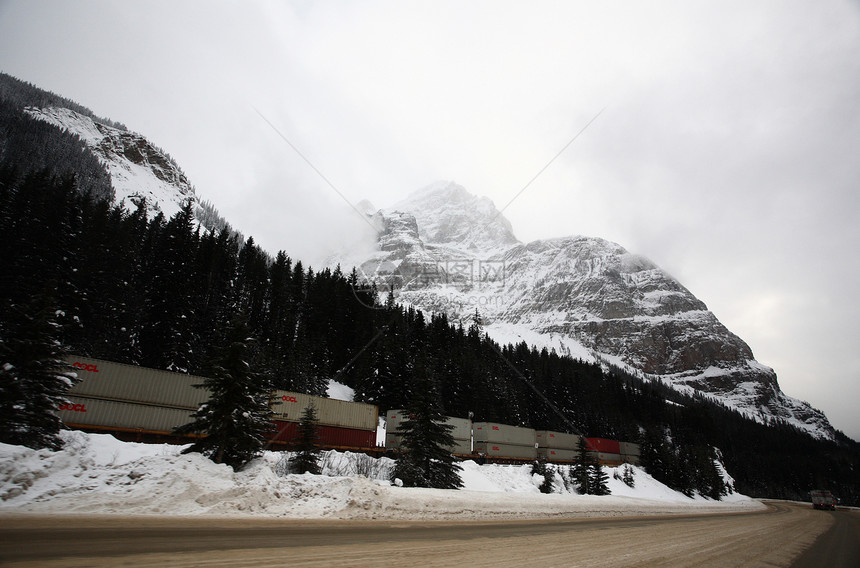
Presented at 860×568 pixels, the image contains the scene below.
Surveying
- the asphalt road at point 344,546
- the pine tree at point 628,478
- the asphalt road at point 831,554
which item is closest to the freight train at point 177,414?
the asphalt road at point 344,546

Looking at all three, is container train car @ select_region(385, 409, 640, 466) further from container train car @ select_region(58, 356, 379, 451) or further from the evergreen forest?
container train car @ select_region(58, 356, 379, 451)

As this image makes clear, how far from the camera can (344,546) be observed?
7.29 m

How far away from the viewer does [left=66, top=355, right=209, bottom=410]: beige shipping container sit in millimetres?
21391

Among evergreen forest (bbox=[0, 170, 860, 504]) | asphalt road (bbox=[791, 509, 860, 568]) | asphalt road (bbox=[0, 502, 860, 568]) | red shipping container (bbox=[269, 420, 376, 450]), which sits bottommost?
asphalt road (bbox=[791, 509, 860, 568])

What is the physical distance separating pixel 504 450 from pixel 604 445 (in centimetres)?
3030

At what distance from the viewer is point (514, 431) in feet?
158

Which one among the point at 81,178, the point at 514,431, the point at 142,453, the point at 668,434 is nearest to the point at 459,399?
the point at 514,431

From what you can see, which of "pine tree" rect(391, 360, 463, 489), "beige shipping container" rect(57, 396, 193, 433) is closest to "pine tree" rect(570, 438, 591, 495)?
"pine tree" rect(391, 360, 463, 489)

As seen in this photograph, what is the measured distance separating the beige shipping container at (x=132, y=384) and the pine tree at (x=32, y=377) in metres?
7.63

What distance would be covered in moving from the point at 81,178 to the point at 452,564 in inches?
6126

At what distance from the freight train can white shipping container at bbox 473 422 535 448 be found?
109mm

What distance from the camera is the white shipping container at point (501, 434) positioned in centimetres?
4441

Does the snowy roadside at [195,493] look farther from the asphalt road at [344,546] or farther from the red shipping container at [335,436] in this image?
the red shipping container at [335,436]

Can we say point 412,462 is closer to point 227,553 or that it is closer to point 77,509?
point 77,509
